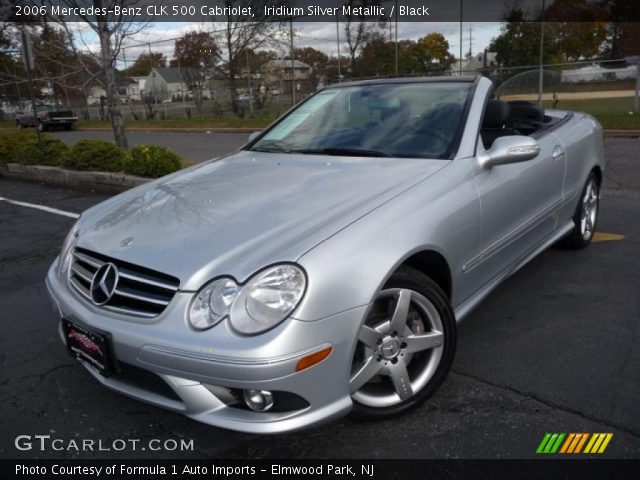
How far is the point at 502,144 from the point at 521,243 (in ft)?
2.37

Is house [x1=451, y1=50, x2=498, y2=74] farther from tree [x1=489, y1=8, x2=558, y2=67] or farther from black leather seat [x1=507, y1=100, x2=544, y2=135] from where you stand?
black leather seat [x1=507, y1=100, x2=544, y2=135]

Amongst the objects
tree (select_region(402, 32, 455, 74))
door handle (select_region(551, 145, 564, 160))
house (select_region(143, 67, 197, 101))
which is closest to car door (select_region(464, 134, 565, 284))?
door handle (select_region(551, 145, 564, 160))

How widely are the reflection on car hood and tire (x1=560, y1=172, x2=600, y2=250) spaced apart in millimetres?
2106

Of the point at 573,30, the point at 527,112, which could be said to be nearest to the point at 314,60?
the point at 573,30

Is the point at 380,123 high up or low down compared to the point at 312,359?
up

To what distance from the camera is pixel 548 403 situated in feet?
8.45

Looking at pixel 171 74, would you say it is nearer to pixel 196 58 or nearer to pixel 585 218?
pixel 196 58

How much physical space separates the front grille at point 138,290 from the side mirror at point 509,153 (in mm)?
1759

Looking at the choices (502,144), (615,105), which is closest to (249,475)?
(502,144)

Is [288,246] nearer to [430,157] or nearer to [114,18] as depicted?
[430,157]

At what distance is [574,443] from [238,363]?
4.69 ft

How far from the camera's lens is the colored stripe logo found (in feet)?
7.43

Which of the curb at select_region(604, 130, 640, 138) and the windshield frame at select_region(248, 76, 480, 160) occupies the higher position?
the windshield frame at select_region(248, 76, 480, 160)

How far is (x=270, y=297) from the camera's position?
80.4 inches
